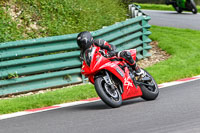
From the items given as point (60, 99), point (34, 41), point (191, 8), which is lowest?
point (191, 8)

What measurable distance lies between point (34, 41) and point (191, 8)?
19.5m

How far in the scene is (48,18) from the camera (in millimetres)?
13352

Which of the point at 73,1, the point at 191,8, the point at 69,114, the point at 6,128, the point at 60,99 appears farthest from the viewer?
the point at 191,8

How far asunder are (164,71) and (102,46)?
12.7ft

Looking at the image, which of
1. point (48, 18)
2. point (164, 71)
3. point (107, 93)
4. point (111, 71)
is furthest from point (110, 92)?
point (48, 18)

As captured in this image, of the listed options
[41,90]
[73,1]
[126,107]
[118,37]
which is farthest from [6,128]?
[73,1]

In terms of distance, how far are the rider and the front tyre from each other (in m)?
0.56

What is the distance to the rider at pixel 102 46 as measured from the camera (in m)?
6.96

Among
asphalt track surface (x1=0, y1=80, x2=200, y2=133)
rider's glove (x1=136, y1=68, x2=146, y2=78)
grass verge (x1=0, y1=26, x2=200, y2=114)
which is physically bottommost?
grass verge (x1=0, y1=26, x2=200, y2=114)

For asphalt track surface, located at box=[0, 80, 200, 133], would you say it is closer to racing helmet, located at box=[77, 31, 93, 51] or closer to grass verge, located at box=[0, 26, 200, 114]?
grass verge, located at box=[0, 26, 200, 114]

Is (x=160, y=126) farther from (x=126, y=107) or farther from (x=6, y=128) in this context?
(x=6, y=128)

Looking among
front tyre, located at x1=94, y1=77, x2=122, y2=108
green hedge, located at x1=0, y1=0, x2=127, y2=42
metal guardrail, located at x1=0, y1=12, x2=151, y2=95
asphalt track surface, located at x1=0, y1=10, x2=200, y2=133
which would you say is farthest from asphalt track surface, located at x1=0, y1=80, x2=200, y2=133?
green hedge, located at x1=0, y1=0, x2=127, y2=42

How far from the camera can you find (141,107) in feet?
22.7

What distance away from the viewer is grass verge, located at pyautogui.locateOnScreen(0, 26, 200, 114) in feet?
26.5
